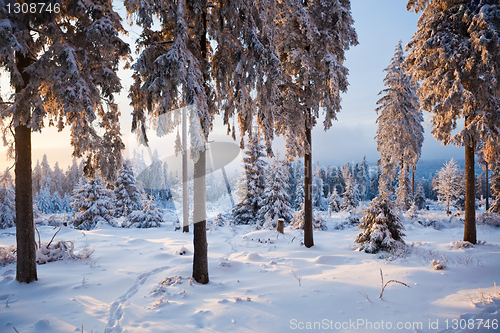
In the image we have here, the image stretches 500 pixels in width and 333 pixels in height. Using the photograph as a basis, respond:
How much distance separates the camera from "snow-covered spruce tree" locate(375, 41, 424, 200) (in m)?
20.2

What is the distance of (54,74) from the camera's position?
18.9 ft

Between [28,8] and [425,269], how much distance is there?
12.5 metres

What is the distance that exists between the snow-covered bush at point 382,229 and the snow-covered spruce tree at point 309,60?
10.0ft

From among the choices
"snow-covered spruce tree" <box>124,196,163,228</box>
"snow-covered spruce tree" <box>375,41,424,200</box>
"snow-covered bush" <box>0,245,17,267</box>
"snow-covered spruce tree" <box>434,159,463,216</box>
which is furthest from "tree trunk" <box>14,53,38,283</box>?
"snow-covered spruce tree" <box>434,159,463,216</box>

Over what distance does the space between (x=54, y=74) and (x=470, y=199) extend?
1615 cm

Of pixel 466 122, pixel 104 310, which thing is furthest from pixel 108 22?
pixel 466 122

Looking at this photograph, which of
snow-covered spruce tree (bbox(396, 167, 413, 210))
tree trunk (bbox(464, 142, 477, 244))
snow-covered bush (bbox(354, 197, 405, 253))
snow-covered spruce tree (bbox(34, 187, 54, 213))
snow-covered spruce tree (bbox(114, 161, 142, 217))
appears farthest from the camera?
snow-covered spruce tree (bbox(34, 187, 54, 213))

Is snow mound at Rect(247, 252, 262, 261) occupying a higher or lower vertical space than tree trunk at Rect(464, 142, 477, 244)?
lower

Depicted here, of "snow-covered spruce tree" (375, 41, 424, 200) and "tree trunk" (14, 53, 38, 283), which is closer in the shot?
"tree trunk" (14, 53, 38, 283)

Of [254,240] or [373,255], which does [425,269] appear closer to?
[373,255]

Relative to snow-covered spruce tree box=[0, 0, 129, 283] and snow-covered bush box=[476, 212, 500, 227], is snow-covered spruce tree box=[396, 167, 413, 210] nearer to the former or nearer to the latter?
snow-covered bush box=[476, 212, 500, 227]

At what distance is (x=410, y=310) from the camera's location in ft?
15.8

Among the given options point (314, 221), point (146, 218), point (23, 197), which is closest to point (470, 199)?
point (314, 221)

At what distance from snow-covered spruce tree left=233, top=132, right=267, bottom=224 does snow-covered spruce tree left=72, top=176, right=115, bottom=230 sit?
11549 mm
